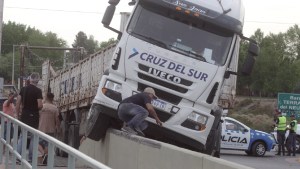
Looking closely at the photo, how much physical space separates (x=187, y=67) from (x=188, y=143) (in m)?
1.42

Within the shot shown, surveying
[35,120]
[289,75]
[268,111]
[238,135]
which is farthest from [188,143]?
[289,75]

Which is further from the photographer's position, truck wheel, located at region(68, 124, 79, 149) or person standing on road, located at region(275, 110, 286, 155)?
person standing on road, located at region(275, 110, 286, 155)

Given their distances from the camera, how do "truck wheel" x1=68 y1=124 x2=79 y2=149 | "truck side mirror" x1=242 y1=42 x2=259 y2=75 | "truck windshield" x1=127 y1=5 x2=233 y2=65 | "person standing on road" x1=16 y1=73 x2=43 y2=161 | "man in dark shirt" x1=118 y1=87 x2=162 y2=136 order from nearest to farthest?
"man in dark shirt" x1=118 y1=87 x2=162 y2=136 < "truck windshield" x1=127 y1=5 x2=233 y2=65 < "truck side mirror" x1=242 y1=42 x2=259 y2=75 < "person standing on road" x1=16 y1=73 x2=43 y2=161 < "truck wheel" x1=68 y1=124 x2=79 y2=149

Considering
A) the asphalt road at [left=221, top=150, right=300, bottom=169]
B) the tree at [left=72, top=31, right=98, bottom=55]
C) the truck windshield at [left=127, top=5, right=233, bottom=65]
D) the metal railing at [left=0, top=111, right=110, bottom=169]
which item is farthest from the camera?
Result: the tree at [left=72, top=31, right=98, bottom=55]

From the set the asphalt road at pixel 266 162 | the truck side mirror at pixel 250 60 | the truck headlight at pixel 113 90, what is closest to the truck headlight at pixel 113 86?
the truck headlight at pixel 113 90

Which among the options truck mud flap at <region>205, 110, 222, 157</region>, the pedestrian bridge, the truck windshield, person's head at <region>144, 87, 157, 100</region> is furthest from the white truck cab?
the pedestrian bridge

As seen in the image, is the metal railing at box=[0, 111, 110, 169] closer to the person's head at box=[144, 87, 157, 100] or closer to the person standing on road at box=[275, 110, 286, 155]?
the person's head at box=[144, 87, 157, 100]

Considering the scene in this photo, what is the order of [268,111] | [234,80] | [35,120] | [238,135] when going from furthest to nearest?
1. [268,111]
2. [238,135]
3. [234,80]
4. [35,120]

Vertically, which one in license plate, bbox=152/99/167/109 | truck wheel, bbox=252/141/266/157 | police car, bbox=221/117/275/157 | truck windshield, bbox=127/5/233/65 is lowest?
truck wheel, bbox=252/141/266/157

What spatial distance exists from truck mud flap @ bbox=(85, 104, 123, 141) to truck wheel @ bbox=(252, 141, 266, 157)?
1284 centimetres

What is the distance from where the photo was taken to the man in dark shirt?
998 centimetres

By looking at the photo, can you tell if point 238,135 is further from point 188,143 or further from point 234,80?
point 188,143

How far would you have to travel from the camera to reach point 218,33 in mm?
11047

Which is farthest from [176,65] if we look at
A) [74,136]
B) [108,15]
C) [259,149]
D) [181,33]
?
[259,149]
